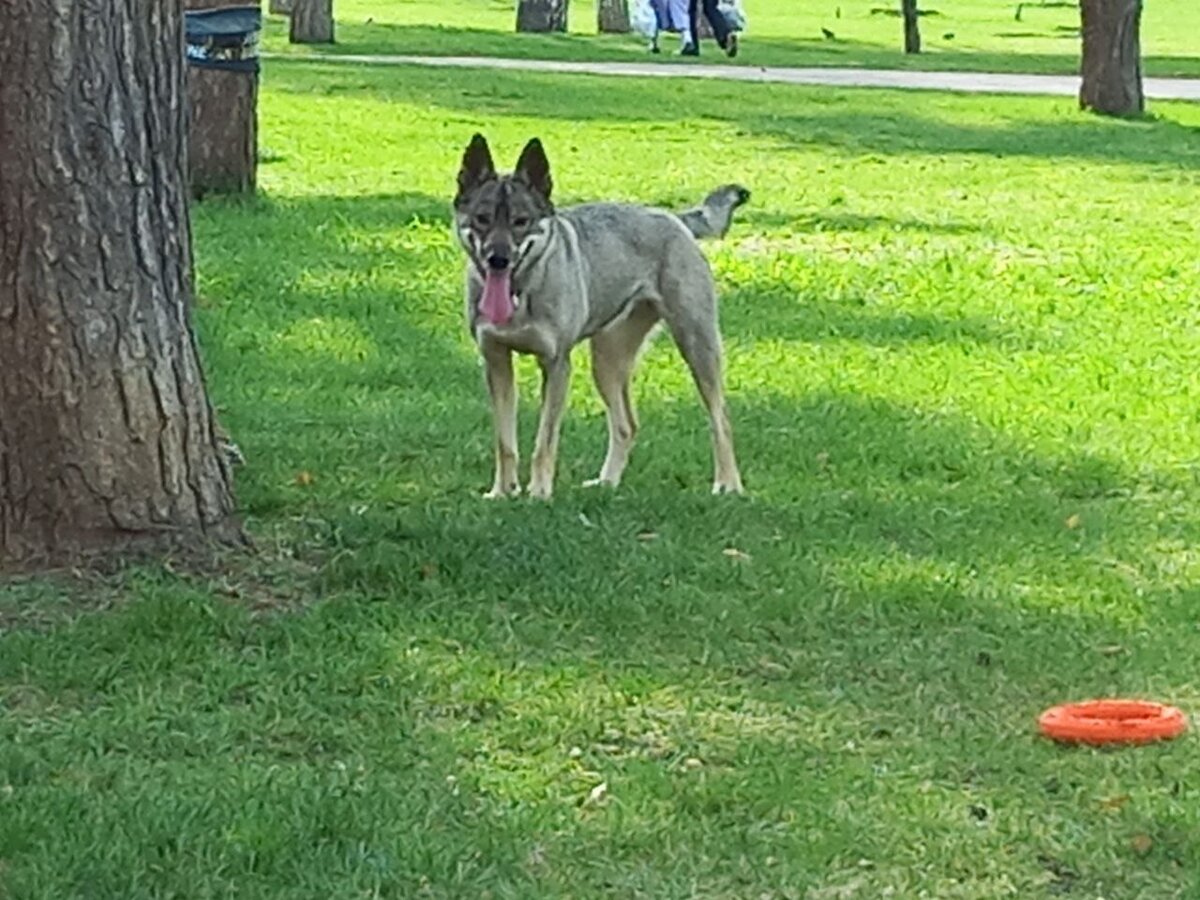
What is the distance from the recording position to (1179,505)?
8.37 meters

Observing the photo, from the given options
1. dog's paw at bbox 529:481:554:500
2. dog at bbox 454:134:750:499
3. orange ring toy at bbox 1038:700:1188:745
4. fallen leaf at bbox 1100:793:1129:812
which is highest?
dog at bbox 454:134:750:499

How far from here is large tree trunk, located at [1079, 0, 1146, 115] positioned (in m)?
25.2

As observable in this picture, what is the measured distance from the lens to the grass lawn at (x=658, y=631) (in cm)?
510

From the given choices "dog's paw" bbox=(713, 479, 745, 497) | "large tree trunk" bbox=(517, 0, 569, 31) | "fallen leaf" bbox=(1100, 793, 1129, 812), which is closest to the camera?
"fallen leaf" bbox=(1100, 793, 1129, 812)

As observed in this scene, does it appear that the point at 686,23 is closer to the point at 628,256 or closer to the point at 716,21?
the point at 716,21

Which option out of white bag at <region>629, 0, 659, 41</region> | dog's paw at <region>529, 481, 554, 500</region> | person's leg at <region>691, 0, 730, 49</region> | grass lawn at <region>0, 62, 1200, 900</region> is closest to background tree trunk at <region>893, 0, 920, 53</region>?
person's leg at <region>691, 0, 730, 49</region>

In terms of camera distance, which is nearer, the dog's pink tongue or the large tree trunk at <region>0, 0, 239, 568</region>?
the large tree trunk at <region>0, 0, 239, 568</region>

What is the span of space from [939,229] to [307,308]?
5.19 meters

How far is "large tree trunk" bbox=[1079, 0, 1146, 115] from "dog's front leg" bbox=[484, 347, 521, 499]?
703 inches

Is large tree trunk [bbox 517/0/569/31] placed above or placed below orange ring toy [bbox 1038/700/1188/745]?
above

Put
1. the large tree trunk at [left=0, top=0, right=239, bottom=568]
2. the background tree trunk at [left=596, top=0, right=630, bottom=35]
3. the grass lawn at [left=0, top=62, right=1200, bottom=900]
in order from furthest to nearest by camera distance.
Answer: the background tree trunk at [left=596, top=0, right=630, bottom=35] → the large tree trunk at [left=0, top=0, right=239, bottom=568] → the grass lawn at [left=0, top=62, right=1200, bottom=900]

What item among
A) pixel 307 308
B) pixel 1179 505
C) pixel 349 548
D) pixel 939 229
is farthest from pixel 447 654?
pixel 939 229

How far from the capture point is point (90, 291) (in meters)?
6.61

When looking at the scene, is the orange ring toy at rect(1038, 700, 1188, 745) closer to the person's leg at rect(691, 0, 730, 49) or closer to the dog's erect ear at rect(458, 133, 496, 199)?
the dog's erect ear at rect(458, 133, 496, 199)
